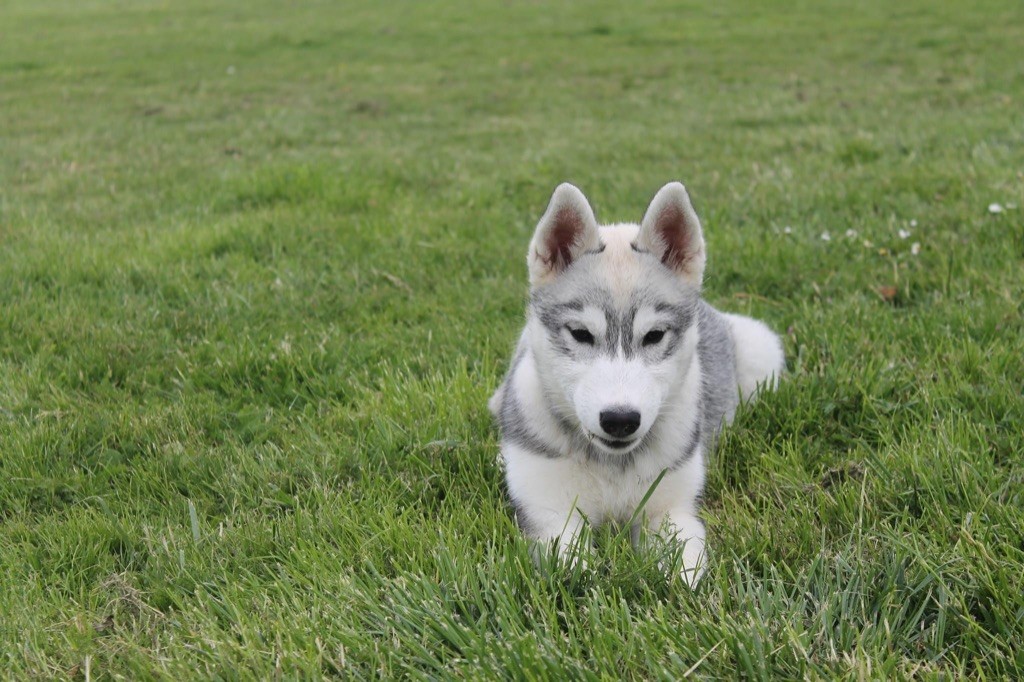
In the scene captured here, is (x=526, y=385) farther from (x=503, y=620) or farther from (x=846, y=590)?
(x=846, y=590)

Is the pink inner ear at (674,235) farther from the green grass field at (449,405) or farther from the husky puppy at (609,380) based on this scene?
the green grass field at (449,405)

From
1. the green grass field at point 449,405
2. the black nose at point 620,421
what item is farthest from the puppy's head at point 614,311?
the green grass field at point 449,405

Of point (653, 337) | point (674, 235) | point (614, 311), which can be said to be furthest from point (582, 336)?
point (674, 235)

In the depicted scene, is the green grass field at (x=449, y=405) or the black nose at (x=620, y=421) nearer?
the green grass field at (x=449, y=405)

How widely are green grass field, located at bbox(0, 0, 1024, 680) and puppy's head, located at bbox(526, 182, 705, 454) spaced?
453 mm

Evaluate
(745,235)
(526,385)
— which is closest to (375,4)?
(745,235)

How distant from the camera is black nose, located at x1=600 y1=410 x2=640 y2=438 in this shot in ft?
8.79

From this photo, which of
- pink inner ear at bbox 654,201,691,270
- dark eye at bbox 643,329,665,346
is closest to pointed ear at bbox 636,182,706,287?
pink inner ear at bbox 654,201,691,270

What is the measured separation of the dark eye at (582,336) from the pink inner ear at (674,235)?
1.81ft

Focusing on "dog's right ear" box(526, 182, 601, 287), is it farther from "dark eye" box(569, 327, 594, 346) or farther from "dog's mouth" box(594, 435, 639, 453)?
"dog's mouth" box(594, 435, 639, 453)

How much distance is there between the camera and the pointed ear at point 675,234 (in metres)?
3.15

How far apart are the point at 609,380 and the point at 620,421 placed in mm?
159

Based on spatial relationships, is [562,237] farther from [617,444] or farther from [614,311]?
[617,444]

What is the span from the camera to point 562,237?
130 inches
